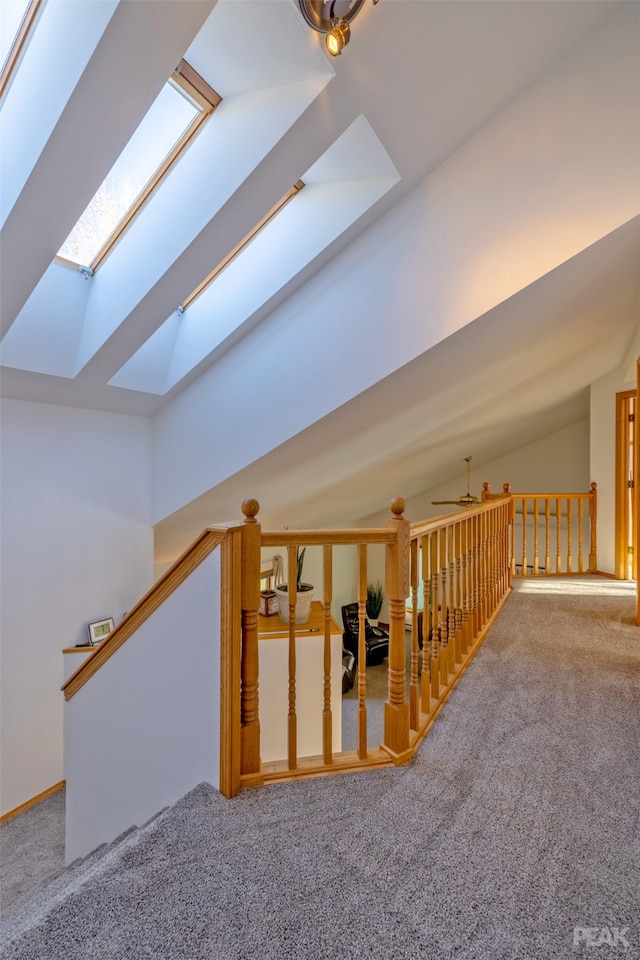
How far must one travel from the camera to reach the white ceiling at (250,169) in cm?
161

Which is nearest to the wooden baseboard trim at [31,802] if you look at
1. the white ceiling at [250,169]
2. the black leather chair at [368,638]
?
the white ceiling at [250,169]

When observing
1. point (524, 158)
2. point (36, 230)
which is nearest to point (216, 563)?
point (36, 230)

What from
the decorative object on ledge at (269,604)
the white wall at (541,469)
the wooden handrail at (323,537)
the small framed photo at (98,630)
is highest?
the white wall at (541,469)

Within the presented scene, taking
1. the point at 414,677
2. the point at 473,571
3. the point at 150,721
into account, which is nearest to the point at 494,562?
the point at 473,571

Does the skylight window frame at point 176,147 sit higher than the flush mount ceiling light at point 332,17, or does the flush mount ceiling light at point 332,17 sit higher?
the skylight window frame at point 176,147

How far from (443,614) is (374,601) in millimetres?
5632

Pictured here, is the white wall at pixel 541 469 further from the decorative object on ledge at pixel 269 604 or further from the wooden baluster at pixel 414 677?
the wooden baluster at pixel 414 677

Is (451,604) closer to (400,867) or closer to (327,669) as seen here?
(327,669)

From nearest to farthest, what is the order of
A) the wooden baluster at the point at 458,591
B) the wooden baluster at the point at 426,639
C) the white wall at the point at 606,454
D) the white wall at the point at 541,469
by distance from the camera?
the wooden baluster at the point at 426,639, the wooden baluster at the point at 458,591, the white wall at the point at 606,454, the white wall at the point at 541,469

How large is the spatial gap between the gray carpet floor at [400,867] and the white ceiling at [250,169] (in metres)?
2.09

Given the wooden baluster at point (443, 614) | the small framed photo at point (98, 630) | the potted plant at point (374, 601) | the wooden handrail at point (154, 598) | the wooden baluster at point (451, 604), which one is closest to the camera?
the wooden handrail at point (154, 598)

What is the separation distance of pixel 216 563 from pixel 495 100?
2.53 meters

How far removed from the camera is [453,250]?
7.74 feet

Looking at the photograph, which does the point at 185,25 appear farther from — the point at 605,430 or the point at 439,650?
the point at 605,430
